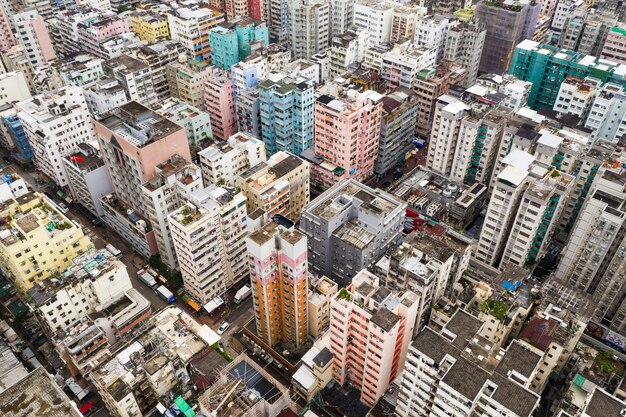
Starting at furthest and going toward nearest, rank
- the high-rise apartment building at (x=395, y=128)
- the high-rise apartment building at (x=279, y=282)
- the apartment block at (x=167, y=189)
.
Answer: the high-rise apartment building at (x=395, y=128)
the apartment block at (x=167, y=189)
the high-rise apartment building at (x=279, y=282)

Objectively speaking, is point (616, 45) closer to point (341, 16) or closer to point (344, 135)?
point (341, 16)

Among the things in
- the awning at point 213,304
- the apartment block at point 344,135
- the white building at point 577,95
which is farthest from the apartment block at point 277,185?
the white building at point 577,95

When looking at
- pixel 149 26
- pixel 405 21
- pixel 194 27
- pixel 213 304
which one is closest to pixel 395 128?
pixel 405 21

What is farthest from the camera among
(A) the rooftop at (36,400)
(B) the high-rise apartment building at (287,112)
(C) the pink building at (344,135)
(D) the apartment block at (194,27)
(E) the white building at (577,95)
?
(D) the apartment block at (194,27)

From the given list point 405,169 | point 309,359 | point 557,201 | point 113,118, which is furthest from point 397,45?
point 309,359

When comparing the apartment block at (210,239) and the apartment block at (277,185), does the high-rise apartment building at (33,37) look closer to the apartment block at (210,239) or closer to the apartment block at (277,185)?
the apartment block at (277,185)
